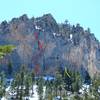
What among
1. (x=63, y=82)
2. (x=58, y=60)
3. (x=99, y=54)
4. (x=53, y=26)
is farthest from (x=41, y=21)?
(x=63, y=82)

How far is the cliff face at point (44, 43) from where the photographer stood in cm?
14825

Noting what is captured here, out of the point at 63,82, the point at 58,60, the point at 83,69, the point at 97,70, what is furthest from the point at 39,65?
the point at 63,82

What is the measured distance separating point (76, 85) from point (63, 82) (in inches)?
218

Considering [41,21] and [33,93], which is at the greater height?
[41,21]

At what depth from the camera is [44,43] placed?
15312cm

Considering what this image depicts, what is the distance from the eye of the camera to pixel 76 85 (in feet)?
319

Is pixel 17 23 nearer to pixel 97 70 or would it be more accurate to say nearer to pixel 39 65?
pixel 39 65

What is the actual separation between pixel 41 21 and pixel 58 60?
689 inches

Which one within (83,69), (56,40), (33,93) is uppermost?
(56,40)

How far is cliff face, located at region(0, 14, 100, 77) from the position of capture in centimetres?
14825

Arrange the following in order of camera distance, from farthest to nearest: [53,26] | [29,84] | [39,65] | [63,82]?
[53,26], [39,65], [63,82], [29,84]

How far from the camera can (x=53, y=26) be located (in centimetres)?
15638

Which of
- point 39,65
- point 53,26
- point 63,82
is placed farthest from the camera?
point 53,26

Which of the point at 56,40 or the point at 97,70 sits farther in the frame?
the point at 97,70
